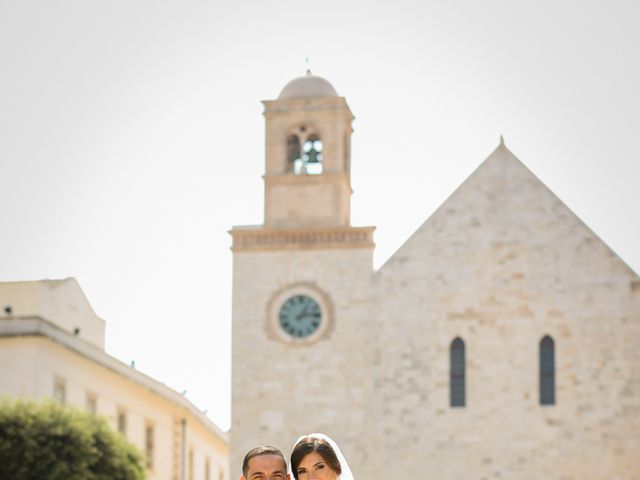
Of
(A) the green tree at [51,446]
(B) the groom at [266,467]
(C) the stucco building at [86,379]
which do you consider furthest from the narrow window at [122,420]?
(B) the groom at [266,467]

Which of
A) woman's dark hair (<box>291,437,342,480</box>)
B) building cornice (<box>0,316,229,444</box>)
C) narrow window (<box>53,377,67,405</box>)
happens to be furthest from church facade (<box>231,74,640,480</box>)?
woman's dark hair (<box>291,437,342,480</box>)

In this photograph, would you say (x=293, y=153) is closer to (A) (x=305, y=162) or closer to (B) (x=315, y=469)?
(A) (x=305, y=162)

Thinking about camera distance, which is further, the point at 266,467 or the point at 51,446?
the point at 51,446

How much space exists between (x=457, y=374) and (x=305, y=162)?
6361 mm

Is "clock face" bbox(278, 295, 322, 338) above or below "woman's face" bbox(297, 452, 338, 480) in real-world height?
above

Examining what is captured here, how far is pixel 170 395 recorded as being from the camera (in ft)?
164

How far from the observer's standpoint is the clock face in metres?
43.9

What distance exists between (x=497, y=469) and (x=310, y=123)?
9476 millimetres

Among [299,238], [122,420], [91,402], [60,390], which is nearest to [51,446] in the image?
[60,390]

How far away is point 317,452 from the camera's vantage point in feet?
24.4

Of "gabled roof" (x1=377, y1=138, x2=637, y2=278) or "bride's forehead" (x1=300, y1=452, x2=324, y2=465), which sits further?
"gabled roof" (x1=377, y1=138, x2=637, y2=278)

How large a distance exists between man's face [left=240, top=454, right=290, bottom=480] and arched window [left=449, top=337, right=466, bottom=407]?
35718 mm

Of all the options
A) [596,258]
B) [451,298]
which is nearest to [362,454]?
[451,298]

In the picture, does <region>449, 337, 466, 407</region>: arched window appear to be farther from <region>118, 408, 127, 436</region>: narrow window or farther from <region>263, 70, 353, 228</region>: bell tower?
<region>118, 408, 127, 436</region>: narrow window
